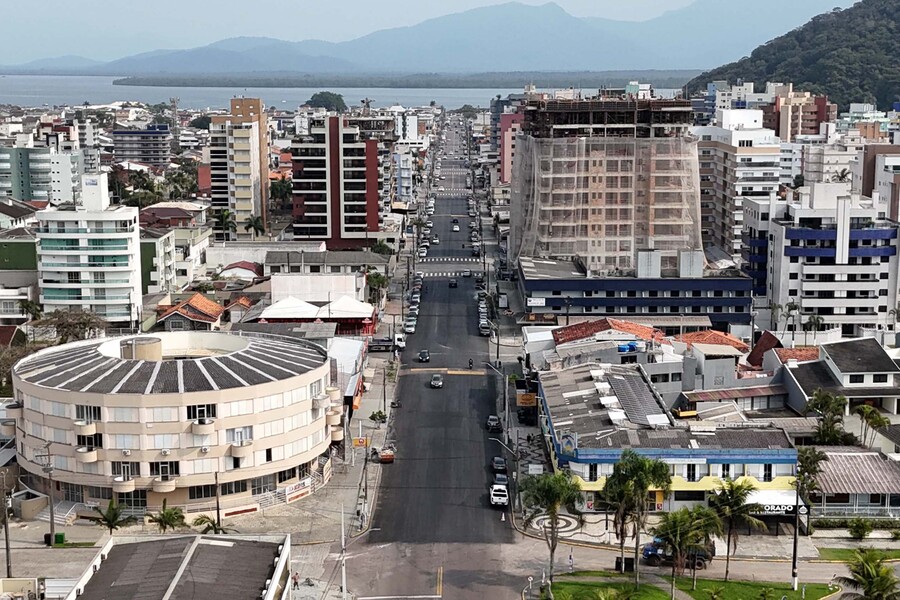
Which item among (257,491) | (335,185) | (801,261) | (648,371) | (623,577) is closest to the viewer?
(623,577)

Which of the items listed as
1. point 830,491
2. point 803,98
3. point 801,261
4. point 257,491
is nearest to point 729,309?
point 801,261

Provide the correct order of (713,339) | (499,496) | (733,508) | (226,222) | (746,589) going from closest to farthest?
(746,589) → (733,508) → (499,496) → (713,339) → (226,222)

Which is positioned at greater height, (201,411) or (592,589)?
(201,411)

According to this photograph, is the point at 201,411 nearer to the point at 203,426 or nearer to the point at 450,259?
the point at 203,426

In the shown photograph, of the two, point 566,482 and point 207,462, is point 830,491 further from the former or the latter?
point 207,462

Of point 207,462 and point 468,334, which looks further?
point 468,334

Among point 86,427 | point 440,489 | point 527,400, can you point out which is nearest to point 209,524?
point 86,427

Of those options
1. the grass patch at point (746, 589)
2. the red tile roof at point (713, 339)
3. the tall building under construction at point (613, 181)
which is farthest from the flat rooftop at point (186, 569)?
the tall building under construction at point (613, 181)
